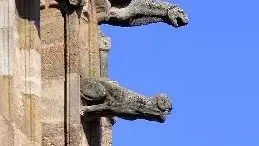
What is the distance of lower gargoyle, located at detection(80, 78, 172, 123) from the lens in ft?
106

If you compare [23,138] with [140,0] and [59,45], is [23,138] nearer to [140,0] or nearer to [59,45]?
[59,45]

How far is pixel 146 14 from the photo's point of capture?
3412 centimetres

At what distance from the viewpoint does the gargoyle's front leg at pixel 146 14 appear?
34000mm

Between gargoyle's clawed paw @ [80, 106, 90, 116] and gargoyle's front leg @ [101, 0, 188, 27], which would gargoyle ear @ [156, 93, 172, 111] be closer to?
gargoyle's clawed paw @ [80, 106, 90, 116]

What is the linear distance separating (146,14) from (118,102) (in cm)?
212

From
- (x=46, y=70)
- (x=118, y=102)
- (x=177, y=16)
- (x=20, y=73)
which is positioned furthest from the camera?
(x=177, y=16)

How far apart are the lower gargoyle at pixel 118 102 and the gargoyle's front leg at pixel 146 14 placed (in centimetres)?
169

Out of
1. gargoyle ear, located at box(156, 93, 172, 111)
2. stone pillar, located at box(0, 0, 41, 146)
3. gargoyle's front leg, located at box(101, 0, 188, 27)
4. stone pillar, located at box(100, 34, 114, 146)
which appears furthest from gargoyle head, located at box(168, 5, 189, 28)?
stone pillar, located at box(0, 0, 41, 146)

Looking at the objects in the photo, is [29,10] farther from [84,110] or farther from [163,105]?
[163,105]

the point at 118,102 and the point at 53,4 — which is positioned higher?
the point at 53,4

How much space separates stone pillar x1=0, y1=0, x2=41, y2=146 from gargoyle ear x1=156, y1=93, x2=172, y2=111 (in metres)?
1.82

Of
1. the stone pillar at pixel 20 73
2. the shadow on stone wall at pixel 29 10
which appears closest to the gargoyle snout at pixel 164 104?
the stone pillar at pixel 20 73

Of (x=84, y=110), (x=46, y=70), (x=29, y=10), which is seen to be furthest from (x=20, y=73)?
(x=84, y=110)

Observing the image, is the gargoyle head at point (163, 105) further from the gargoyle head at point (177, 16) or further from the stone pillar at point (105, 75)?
the gargoyle head at point (177, 16)
